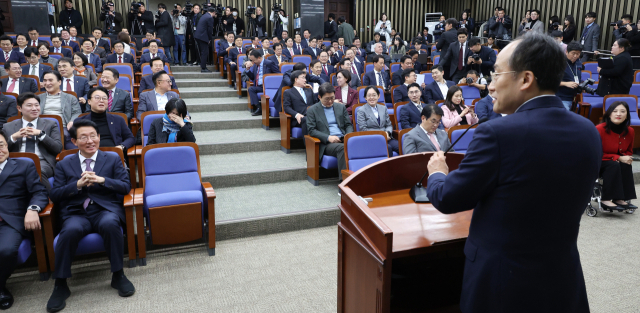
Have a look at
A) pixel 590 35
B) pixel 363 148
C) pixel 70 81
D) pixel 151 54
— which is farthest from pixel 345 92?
pixel 590 35

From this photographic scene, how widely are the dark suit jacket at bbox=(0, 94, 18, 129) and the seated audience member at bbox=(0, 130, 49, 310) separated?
5.08 feet

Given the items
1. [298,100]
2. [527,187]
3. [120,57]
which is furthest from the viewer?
[120,57]

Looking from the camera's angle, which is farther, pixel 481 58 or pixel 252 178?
pixel 481 58

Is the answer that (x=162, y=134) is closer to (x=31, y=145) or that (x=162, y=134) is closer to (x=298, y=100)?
(x=31, y=145)

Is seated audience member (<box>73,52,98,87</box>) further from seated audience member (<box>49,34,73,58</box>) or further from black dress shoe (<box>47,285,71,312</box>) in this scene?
black dress shoe (<box>47,285,71,312</box>)

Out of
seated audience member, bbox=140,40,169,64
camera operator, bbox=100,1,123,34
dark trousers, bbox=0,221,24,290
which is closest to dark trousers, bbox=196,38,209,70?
seated audience member, bbox=140,40,169,64

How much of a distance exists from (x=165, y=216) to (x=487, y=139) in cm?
210

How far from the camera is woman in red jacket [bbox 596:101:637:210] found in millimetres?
3359

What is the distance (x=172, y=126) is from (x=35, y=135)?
89 centimetres

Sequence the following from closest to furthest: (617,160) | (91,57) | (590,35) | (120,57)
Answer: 1. (617,160)
2. (91,57)
3. (120,57)
4. (590,35)

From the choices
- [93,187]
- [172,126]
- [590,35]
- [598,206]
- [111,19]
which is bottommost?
[598,206]

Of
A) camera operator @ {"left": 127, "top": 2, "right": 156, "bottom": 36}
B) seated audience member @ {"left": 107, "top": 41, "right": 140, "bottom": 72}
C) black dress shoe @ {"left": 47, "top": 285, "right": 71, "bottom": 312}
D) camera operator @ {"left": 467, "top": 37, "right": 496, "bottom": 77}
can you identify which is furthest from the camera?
camera operator @ {"left": 127, "top": 2, "right": 156, "bottom": 36}

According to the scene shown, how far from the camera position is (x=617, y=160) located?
3.43 meters

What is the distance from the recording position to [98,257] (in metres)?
2.65
